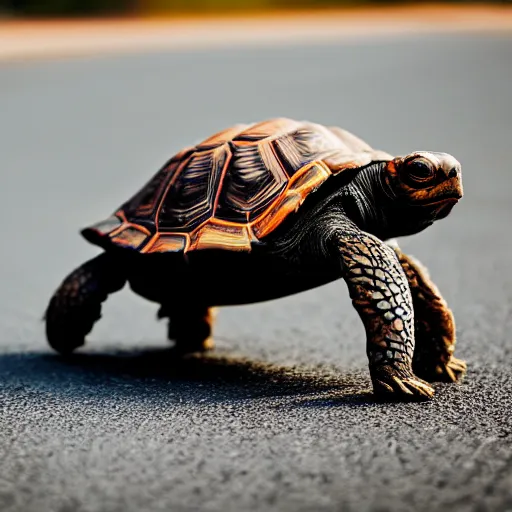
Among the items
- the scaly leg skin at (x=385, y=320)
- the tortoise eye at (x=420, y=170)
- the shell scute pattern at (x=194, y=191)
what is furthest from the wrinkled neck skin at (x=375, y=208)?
the shell scute pattern at (x=194, y=191)

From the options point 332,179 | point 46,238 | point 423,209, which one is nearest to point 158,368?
point 332,179

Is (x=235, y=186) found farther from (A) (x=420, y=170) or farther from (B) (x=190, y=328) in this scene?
(B) (x=190, y=328)

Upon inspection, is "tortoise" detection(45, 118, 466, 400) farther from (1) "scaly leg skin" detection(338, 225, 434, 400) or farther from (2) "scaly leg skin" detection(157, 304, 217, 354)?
(2) "scaly leg skin" detection(157, 304, 217, 354)

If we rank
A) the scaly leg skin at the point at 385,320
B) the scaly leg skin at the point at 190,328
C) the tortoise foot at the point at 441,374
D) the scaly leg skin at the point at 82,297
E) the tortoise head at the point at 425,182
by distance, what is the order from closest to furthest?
1. the scaly leg skin at the point at 385,320
2. the tortoise head at the point at 425,182
3. the tortoise foot at the point at 441,374
4. the scaly leg skin at the point at 82,297
5. the scaly leg skin at the point at 190,328

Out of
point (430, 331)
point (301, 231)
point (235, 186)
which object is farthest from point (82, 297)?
point (430, 331)

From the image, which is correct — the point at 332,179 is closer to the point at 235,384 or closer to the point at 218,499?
the point at 235,384

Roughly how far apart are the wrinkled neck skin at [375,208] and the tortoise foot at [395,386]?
48 centimetres

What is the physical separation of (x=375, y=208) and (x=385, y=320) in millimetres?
425

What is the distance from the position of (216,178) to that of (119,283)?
2.15 feet

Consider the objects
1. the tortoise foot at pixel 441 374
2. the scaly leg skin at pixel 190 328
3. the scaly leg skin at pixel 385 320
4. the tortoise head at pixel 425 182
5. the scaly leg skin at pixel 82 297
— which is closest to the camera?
the scaly leg skin at pixel 385 320

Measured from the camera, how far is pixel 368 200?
2.33 metres

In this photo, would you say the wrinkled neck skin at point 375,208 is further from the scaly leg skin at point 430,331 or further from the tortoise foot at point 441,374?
the tortoise foot at point 441,374

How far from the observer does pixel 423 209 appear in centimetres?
224

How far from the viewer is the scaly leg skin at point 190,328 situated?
122 inches
